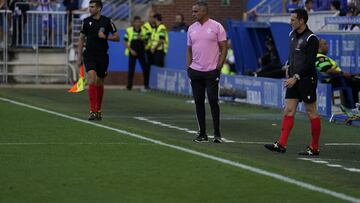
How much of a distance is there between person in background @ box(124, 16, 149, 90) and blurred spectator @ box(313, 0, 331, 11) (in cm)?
464

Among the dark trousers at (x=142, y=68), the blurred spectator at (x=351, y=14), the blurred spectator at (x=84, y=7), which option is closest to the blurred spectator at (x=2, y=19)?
the blurred spectator at (x=84, y=7)

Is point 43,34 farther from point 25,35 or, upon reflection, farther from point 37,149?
point 37,149

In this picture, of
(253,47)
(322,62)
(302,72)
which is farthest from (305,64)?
(253,47)

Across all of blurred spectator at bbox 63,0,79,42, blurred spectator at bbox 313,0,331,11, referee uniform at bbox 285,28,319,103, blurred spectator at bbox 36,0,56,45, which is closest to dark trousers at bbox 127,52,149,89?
blurred spectator at bbox 63,0,79,42

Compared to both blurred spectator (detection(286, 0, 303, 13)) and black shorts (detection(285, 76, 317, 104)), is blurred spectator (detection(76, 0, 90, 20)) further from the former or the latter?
black shorts (detection(285, 76, 317, 104))

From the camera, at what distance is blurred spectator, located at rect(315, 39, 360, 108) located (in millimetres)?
19220

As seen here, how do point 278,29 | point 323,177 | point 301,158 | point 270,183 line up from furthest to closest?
point 278,29
point 301,158
point 323,177
point 270,183

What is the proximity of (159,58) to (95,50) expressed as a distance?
1155 cm

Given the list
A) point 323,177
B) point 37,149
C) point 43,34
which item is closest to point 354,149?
point 323,177

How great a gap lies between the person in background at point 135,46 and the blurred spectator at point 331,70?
9.32 metres

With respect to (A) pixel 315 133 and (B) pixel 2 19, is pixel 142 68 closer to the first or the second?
(B) pixel 2 19

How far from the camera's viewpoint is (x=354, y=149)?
46.6ft

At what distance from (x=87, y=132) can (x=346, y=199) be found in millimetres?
6428

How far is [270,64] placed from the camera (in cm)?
2502
